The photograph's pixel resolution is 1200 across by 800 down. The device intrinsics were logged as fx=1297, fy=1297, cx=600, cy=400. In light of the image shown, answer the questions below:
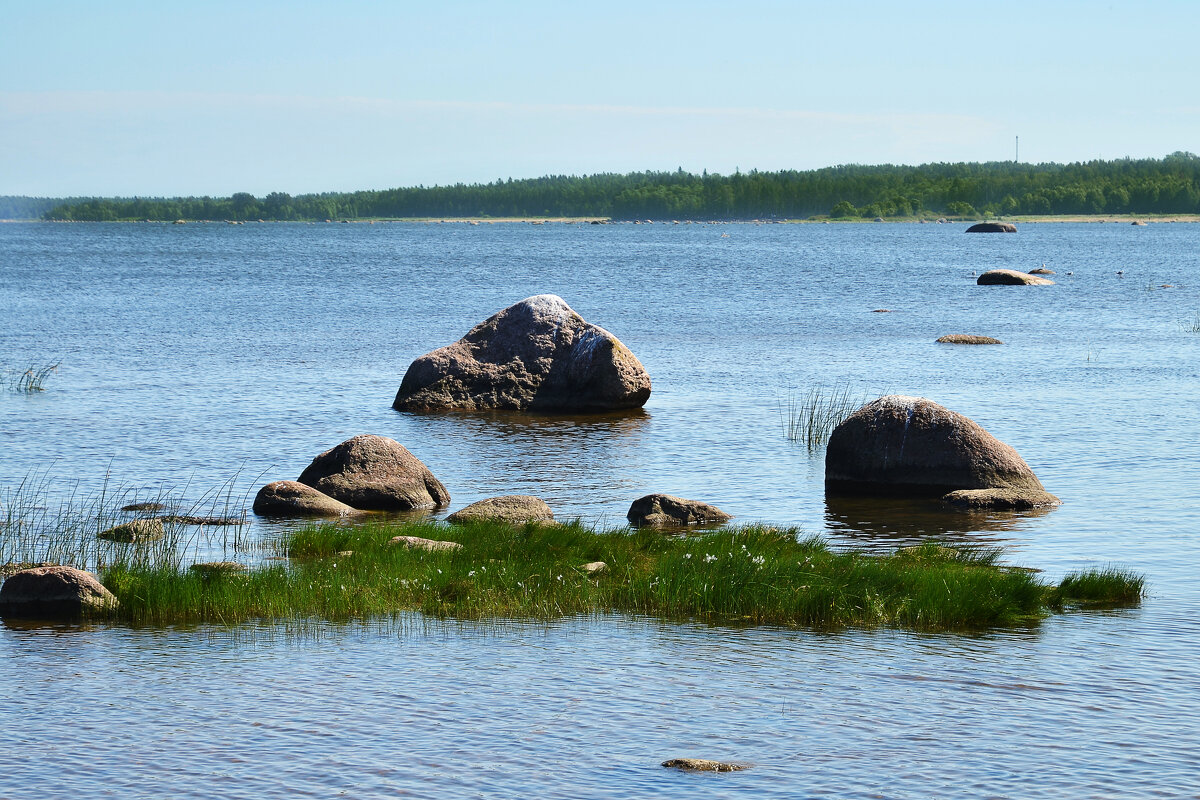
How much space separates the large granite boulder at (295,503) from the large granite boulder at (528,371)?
10.8 m

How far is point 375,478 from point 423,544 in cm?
452

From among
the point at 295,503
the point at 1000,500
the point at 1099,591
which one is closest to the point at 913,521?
the point at 1000,500

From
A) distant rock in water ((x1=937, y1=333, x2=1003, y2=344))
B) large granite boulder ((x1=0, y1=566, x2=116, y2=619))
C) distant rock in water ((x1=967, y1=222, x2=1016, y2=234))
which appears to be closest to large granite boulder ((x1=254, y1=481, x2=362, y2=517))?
large granite boulder ((x1=0, y1=566, x2=116, y2=619))

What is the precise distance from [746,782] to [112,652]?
607 centimetres

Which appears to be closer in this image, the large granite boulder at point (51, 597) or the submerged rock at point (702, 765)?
the submerged rock at point (702, 765)

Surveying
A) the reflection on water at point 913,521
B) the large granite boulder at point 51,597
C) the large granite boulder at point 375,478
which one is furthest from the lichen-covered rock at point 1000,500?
the large granite boulder at point 51,597

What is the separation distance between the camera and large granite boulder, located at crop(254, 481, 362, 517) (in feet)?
61.4

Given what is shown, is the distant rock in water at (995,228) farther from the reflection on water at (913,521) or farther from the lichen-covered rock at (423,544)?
the lichen-covered rock at (423,544)

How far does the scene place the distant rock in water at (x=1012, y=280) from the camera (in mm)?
77500

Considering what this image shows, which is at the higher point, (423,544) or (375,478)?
(375,478)

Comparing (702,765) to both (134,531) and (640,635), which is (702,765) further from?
(134,531)

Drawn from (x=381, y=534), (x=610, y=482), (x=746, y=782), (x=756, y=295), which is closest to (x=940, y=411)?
(x=610, y=482)

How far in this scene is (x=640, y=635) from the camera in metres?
12.0

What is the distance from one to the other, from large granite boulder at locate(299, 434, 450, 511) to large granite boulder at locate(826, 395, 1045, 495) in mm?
6434
